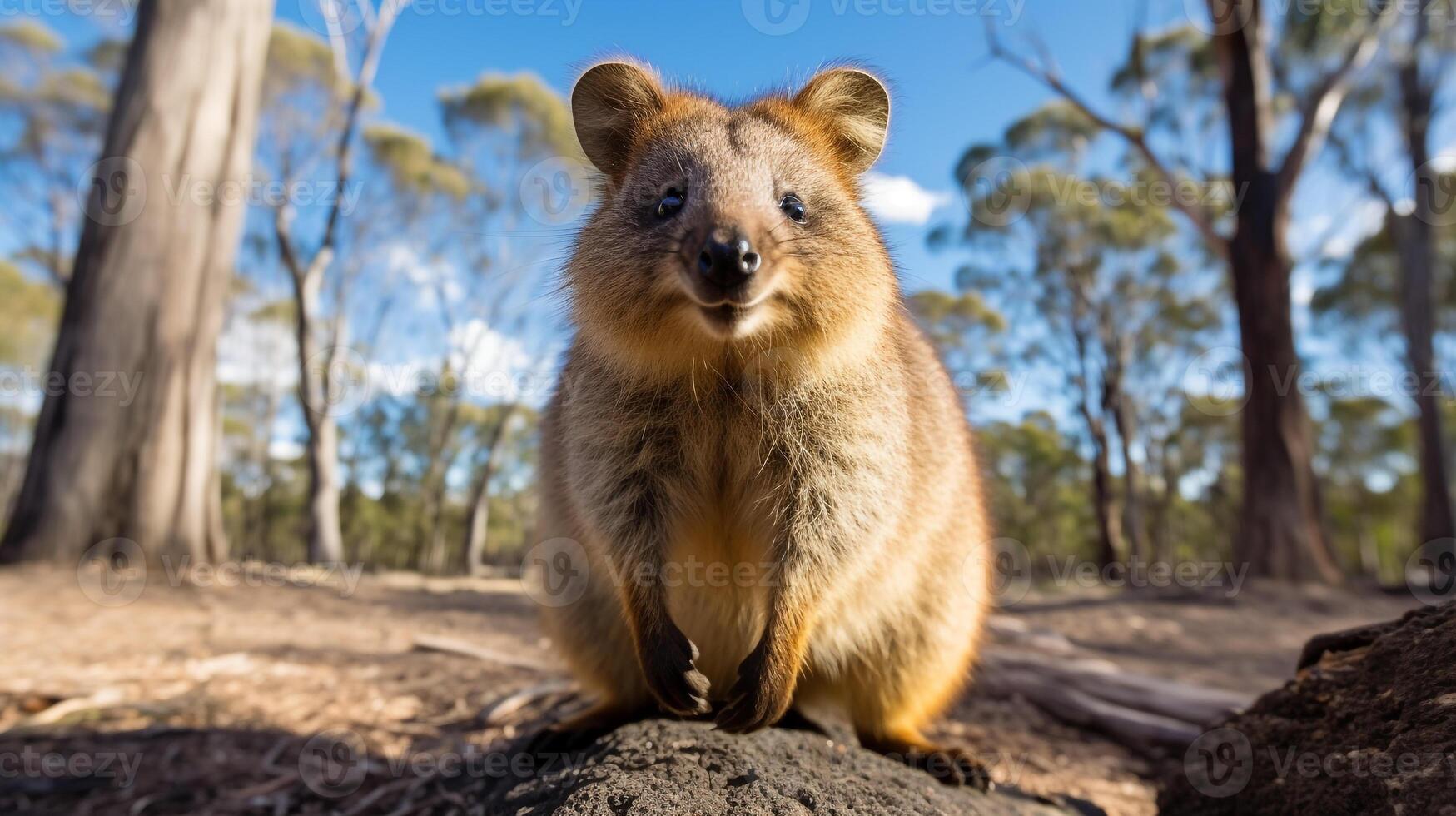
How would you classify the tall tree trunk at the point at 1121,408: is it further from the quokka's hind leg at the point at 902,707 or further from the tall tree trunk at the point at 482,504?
the quokka's hind leg at the point at 902,707

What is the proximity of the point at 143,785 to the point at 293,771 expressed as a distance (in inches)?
23.9

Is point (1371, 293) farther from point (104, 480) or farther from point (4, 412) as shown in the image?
point (4, 412)

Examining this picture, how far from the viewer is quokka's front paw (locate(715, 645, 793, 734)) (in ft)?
8.50

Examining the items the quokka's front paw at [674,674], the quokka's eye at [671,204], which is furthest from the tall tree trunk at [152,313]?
the quokka's eye at [671,204]

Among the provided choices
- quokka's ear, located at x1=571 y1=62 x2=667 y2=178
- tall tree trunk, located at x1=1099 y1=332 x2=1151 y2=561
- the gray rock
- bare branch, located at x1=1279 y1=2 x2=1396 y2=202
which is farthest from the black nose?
tall tree trunk, located at x1=1099 y1=332 x2=1151 y2=561

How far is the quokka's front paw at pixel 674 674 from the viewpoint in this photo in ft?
8.57

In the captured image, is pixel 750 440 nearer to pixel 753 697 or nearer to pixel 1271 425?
pixel 753 697

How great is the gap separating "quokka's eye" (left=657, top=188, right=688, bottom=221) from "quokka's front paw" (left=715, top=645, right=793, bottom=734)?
150cm

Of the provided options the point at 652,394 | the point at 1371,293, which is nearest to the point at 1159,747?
the point at 652,394

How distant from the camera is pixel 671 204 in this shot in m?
2.73

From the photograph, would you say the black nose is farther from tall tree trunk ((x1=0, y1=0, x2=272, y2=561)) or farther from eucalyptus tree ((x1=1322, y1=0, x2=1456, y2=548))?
eucalyptus tree ((x1=1322, y1=0, x2=1456, y2=548))

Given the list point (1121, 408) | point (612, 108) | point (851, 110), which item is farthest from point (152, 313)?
point (1121, 408)

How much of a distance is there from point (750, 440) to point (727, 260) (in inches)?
27.4

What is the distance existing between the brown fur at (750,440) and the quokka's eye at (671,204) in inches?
1.6
